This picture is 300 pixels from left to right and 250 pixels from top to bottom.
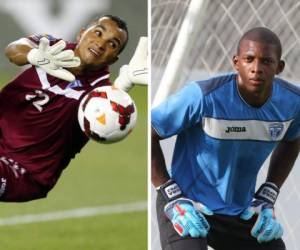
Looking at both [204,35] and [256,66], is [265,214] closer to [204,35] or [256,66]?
[256,66]

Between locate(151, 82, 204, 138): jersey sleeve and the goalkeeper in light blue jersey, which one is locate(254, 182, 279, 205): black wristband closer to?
the goalkeeper in light blue jersey

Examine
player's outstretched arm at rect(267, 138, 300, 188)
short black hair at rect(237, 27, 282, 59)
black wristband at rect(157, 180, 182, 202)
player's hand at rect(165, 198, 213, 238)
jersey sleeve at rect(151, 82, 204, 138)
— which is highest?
short black hair at rect(237, 27, 282, 59)

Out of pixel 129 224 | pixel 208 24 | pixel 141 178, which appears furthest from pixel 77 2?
pixel 208 24

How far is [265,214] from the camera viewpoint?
2.95m

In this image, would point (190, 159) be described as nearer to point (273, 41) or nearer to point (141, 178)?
point (273, 41)

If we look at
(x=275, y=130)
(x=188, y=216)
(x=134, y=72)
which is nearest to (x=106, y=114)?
(x=134, y=72)

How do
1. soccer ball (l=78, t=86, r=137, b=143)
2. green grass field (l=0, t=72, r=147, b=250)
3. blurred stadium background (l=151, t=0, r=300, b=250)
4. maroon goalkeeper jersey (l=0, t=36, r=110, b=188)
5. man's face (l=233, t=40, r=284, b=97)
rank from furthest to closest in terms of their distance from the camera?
1. green grass field (l=0, t=72, r=147, b=250)
2. maroon goalkeeper jersey (l=0, t=36, r=110, b=188)
3. soccer ball (l=78, t=86, r=137, b=143)
4. blurred stadium background (l=151, t=0, r=300, b=250)
5. man's face (l=233, t=40, r=284, b=97)

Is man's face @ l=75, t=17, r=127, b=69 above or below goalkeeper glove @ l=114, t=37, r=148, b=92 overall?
above

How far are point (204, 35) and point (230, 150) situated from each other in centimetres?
37

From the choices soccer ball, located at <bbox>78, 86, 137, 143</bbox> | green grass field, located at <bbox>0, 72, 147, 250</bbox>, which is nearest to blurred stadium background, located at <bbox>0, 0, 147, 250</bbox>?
green grass field, located at <bbox>0, 72, 147, 250</bbox>

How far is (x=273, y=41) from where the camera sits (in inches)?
111

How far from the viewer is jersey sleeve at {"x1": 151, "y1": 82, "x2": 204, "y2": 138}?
2816 millimetres

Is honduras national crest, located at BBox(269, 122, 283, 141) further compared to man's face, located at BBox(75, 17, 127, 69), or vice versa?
man's face, located at BBox(75, 17, 127, 69)

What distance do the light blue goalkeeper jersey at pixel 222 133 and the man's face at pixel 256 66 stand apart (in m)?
0.04
